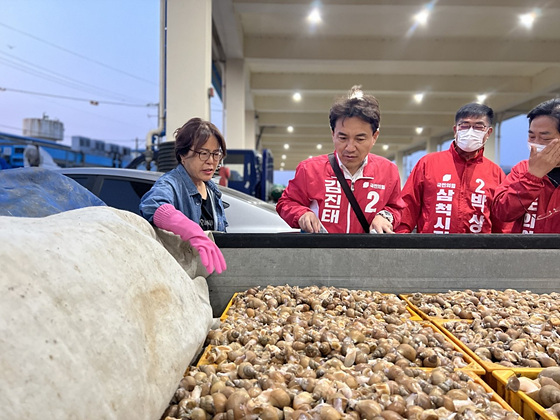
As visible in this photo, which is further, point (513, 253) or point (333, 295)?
point (513, 253)

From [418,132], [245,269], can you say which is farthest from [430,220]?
[418,132]

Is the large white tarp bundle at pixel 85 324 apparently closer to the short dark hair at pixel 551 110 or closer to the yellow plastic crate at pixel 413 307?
the yellow plastic crate at pixel 413 307

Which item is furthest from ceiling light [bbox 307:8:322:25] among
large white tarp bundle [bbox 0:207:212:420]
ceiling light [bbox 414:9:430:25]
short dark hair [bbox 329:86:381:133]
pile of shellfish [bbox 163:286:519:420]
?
large white tarp bundle [bbox 0:207:212:420]

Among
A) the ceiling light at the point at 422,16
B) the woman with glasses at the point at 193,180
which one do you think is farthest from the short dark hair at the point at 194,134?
the ceiling light at the point at 422,16

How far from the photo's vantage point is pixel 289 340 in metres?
1.41

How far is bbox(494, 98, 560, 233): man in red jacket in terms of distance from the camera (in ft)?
6.98

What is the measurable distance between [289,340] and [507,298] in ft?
3.21

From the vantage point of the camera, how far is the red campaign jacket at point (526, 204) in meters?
2.22

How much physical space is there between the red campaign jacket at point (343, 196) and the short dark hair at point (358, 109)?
0.96 ft

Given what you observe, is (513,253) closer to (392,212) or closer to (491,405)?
(392,212)

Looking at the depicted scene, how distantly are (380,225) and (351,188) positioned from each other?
0.30 m

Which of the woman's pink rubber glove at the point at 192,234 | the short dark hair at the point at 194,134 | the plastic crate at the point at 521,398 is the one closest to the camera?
the plastic crate at the point at 521,398

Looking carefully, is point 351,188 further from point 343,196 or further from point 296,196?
point 296,196

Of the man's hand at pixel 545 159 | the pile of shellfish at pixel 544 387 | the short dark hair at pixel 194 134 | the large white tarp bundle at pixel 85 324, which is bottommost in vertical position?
the pile of shellfish at pixel 544 387
